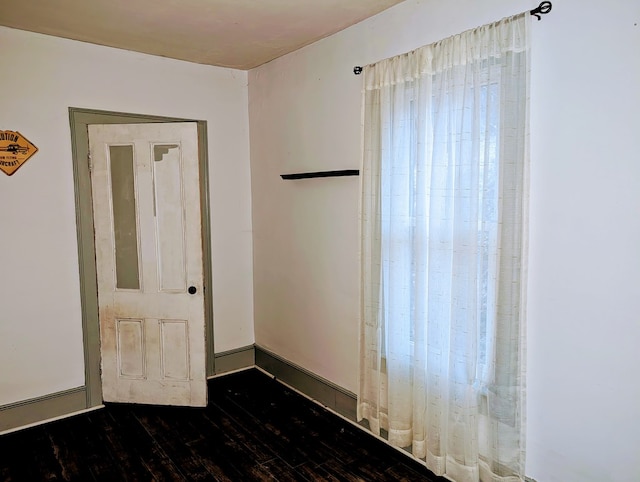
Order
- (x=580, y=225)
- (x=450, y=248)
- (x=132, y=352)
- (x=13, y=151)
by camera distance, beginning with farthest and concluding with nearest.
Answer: (x=132, y=352), (x=13, y=151), (x=450, y=248), (x=580, y=225)

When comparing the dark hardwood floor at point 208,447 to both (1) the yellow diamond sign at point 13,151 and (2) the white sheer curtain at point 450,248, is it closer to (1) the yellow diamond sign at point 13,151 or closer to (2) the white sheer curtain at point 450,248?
(2) the white sheer curtain at point 450,248

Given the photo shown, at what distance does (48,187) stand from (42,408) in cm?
157

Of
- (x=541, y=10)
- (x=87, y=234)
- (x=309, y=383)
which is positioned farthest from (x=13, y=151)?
(x=541, y=10)

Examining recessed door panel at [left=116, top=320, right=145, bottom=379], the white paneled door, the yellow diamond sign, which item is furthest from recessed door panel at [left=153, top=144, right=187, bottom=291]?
the yellow diamond sign

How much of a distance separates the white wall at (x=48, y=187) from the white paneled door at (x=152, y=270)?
25cm

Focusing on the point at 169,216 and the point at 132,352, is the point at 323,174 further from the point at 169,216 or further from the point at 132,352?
the point at 132,352

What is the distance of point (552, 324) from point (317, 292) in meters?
1.74

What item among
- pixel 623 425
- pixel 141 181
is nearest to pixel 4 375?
pixel 141 181

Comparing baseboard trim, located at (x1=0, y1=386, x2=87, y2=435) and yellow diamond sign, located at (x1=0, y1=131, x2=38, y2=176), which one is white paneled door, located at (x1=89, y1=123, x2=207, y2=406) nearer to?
baseboard trim, located at (x1=0, y1=386, x2=87, y2=435)

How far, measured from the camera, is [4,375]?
297 cm

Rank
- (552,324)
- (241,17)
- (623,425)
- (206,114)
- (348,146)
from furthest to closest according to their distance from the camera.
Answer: (206,114), (348,146), (241,17), (552,324), (623,425)

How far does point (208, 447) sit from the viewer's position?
2793mm

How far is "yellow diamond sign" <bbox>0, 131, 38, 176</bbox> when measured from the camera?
9.52 feet

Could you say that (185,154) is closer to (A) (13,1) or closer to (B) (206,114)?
(B) (206,114)
